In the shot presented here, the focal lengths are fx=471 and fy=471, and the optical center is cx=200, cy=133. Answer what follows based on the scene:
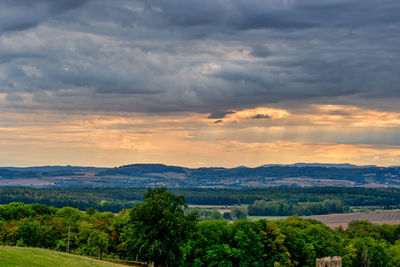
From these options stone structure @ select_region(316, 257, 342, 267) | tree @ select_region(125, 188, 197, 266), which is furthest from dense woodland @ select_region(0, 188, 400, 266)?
→ stone structure @ select_region(316, 257, 342, 267)

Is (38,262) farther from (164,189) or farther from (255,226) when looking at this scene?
(255,226)

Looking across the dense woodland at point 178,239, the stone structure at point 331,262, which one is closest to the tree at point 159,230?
the dense woodland at point 178,239

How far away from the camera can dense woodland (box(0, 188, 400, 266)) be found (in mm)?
97000

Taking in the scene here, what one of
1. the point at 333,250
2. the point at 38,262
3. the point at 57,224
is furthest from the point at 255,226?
the point at 38,262

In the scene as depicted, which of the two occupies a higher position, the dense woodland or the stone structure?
the stone structure

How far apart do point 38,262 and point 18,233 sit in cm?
6979

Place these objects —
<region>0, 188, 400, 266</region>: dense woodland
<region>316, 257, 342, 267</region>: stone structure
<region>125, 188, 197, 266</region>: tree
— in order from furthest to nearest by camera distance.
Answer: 1. <region>0, 188, 400, 266</region>: dense woodland
2. <region>125, 188, 197, 266</region>: tree
3. <region>316, 257, 342, 267</region>: stone structure

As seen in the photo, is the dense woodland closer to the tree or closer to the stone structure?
the tree

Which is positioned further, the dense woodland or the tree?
the dense woodland

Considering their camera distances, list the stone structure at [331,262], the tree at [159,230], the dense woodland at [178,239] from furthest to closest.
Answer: the dense woodland at [178,239] → the tree at [159,230] → the stone structure at [331,262]

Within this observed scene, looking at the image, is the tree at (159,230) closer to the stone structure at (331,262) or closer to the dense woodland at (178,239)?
the dense woodland at (178,239)

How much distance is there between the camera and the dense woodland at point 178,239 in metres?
97.0

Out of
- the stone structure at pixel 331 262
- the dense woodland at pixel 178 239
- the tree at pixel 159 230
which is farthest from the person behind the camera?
the dense woodland at pixel 178 239

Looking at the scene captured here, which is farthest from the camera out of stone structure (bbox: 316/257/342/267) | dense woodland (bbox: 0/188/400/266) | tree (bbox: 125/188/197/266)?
dense woodland (bbox: 0/188/400/266)
